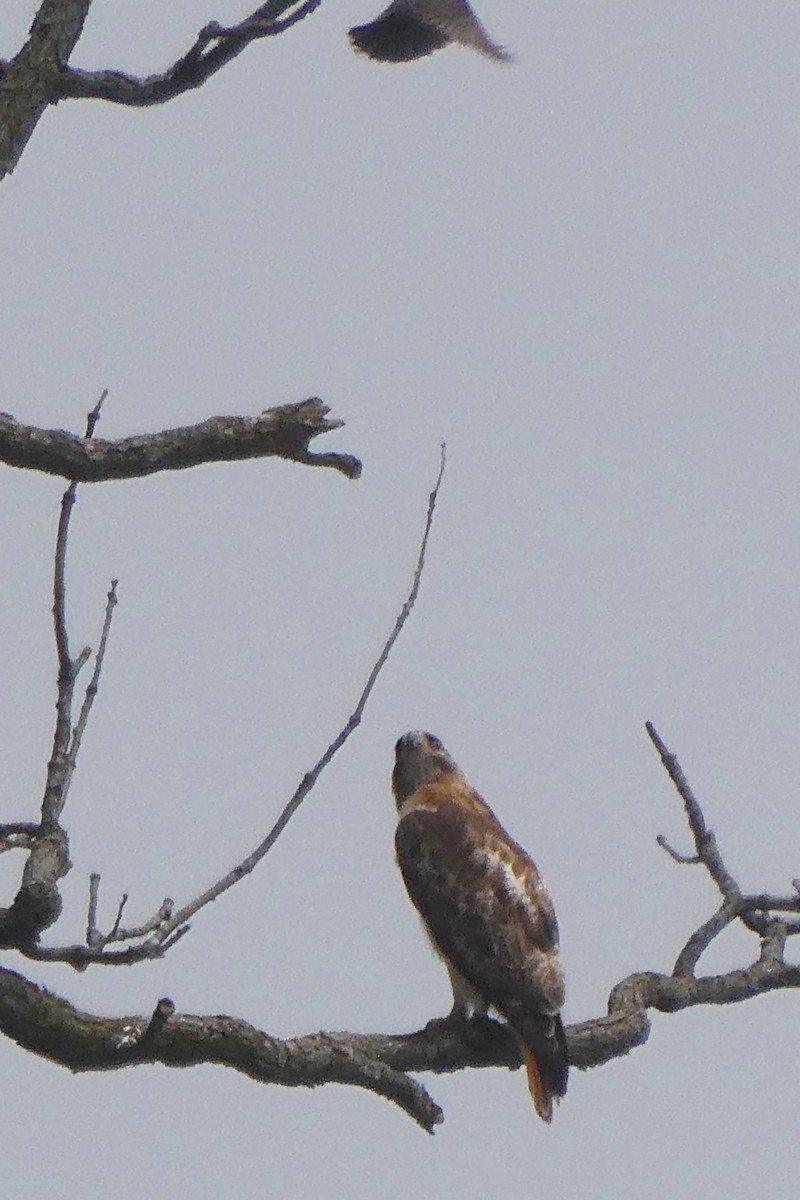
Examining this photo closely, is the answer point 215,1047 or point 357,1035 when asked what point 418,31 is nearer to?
point 357,1035

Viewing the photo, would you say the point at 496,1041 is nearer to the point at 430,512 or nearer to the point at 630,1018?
the point at 630,1018

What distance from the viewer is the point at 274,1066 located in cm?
419

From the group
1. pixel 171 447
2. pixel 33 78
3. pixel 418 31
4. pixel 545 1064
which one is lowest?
pixel 545 1064

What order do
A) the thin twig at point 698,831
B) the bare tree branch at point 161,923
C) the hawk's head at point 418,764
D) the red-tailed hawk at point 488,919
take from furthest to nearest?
1. the hawk's head at point 418,764
2. the red-tailed hawk at point 488,919
3. the thin twig at point 698,831
4. the bare tree branch at point 161,923

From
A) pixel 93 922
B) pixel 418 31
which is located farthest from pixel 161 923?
pixel 418 31

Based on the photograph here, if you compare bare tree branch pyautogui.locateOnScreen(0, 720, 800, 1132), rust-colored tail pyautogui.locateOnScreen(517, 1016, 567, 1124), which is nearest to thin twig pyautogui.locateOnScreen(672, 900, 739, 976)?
bare tree branch pyautogui.locateOnScreen(0, 720, 800, 1132)

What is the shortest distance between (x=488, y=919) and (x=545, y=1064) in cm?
88

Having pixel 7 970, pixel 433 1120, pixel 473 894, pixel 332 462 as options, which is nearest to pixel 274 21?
pixel 332 462

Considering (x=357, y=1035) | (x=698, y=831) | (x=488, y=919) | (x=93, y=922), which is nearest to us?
(x=93, y=922)

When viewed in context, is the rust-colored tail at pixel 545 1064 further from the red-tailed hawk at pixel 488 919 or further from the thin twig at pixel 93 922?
the thin twig at pixel 93 922

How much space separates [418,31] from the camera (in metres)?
5.94

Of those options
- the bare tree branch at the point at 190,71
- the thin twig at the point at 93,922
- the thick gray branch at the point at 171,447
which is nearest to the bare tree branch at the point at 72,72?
the bare tree branch at the point at 190,71

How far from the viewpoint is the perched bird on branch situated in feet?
18.5

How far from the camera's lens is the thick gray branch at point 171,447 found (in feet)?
13.3
